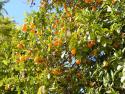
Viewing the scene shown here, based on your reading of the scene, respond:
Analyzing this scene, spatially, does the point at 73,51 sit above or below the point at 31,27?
below

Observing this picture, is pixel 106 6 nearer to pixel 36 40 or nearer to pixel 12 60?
pixel 36 40

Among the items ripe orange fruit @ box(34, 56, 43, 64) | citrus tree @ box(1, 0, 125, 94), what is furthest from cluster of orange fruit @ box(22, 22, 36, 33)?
ripe orange fruit @ box(34, 56, 43, 64)

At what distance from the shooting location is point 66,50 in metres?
4.21

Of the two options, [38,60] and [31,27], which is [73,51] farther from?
[31,27]

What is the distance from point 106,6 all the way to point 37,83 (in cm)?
126

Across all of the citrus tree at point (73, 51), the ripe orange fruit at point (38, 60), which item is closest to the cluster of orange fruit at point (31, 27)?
the citrus tree at point (73, 51)

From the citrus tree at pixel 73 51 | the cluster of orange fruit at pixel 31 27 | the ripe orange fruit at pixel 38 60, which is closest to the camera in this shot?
the citrus tree at pixel 73 51

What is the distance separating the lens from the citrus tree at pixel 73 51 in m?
3.80

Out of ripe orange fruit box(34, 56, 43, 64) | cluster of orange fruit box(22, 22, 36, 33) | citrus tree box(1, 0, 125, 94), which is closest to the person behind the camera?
citrus tree box(1, 0, 125, 94)

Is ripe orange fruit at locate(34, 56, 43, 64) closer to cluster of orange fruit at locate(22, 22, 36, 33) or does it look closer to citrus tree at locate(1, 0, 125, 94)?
citrus tree at locate(1, 0, 125, 94)

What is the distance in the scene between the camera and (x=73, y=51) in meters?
3.88

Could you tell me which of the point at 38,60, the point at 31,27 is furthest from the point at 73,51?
the point at 31,27

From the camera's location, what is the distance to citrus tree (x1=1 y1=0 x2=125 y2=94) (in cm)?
380

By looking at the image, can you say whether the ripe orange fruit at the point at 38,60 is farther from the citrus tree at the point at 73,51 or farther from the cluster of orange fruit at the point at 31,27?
the cluster of orange fruit at the point at 31,27
